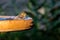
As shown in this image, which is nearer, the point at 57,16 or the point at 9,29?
the point at 9,29

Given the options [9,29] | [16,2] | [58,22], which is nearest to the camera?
[9,29]

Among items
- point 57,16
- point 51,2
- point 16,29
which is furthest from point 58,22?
point 16,29

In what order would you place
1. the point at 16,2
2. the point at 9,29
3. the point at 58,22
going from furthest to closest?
the point at 16,2
the point at 58,22
the point at 9,29

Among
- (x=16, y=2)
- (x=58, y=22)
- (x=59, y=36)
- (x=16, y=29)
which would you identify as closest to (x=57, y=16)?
(x=58, y=22)

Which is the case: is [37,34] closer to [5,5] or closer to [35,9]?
[35,9]

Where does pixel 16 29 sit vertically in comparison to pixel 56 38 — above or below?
above

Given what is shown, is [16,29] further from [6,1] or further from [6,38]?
[6,1]

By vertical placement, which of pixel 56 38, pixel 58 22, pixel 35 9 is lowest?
pixel 56 38
